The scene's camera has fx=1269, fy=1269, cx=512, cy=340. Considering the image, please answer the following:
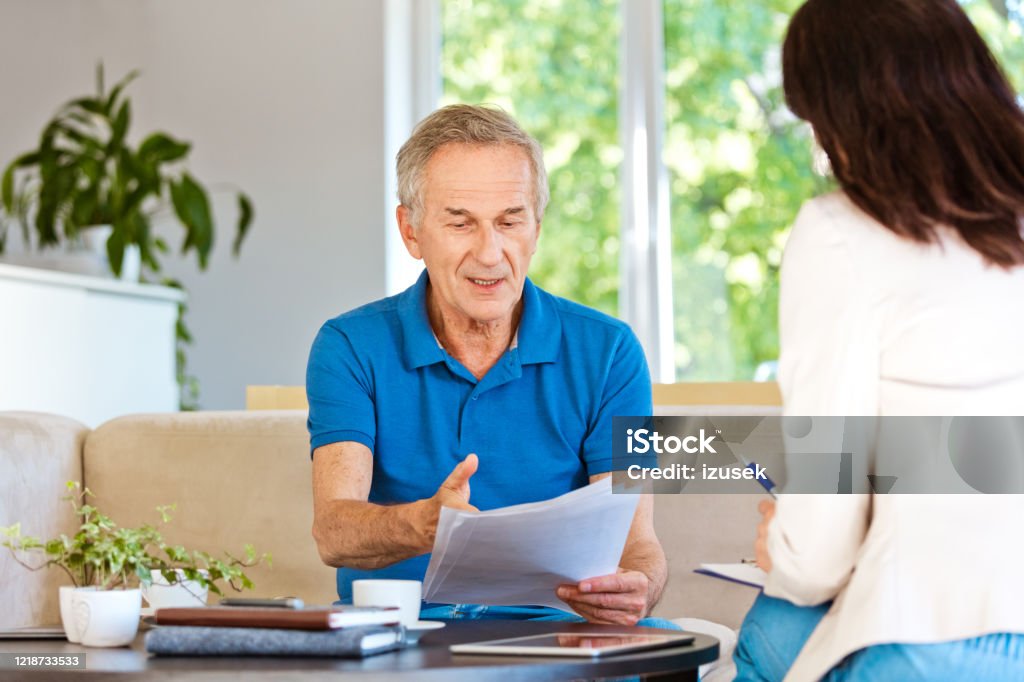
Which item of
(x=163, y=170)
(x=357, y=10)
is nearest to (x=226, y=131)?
(x=163, y=170)

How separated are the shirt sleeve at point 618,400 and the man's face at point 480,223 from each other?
7.1 inches

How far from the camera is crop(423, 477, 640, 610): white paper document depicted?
4.17ft

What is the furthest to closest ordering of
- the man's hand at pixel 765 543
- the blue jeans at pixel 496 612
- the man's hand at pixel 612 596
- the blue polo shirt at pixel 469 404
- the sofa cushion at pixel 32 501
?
the sofa cushion at pixel 32 501 → the blue polo shirt at pixel 469 404 → the blue jeans at pixel 496 612 → the man's hand at pixel 612 596 → the man's hand at pixel 765 543

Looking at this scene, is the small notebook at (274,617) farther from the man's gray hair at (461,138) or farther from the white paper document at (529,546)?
the man's gray hair at (461,138)

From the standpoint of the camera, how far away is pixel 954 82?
1102mm

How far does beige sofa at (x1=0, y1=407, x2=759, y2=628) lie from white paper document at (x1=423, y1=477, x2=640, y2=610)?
2.60 feet

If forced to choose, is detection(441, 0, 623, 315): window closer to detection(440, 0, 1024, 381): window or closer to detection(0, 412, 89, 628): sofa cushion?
detection(440, 0, 1024, 381): window

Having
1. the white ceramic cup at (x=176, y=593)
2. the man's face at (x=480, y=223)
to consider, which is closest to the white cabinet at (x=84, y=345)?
the man's face at (x=480, y=223)

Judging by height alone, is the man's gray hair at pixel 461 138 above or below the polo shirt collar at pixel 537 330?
above

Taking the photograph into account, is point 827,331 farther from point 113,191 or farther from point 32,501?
point 113,191

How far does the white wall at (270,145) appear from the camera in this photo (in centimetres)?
484

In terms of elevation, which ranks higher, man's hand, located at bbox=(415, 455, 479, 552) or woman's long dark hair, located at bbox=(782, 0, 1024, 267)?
woman's long dark hair, located at bbox=(782, 0, 1024, 267)

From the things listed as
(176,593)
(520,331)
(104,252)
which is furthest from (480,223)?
(104,252)

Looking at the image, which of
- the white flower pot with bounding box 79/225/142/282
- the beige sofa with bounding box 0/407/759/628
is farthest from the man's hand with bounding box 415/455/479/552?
the white flower pot with bounding box 79/225/142/282
